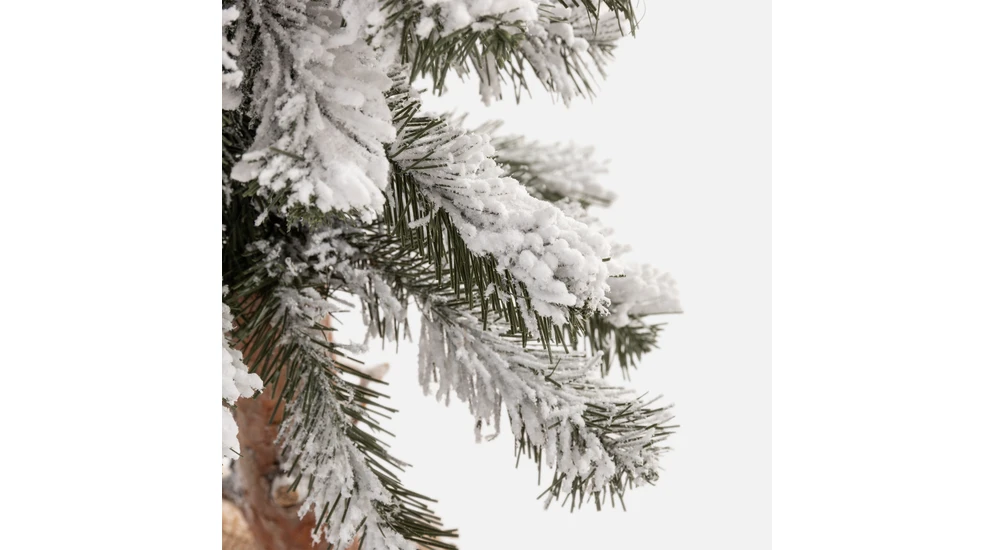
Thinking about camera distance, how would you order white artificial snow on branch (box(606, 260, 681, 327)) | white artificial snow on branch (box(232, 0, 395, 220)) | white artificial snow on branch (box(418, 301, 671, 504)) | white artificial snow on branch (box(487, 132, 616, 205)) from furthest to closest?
white artificial snow on branch (box(487, 132, 616, 205)), white artificial snow on branch (box(606, 260, 681, 327)), white artificial snow on branch (box(418, 301, 671, 504)), white artificial snow on branch (box(232, 0, 395, 220))

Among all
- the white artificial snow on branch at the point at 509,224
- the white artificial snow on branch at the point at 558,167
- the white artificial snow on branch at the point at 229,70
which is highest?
the white artificial snow on branch at the point at 558,167

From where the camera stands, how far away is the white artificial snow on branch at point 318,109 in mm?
331

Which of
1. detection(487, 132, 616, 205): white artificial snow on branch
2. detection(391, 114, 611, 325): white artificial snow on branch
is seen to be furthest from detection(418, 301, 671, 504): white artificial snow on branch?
detection(487, 132, 616, 205): white artificial snow on branch

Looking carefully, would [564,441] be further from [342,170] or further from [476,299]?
[342,170]

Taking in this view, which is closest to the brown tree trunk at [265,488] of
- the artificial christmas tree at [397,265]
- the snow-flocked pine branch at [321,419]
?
the artificial christmas tree at [397,265]

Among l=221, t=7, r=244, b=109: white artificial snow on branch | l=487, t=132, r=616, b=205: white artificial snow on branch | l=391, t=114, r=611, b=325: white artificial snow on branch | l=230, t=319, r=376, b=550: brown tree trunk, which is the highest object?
l=487, t=132, r=616, b=205: white artificial snow on branch

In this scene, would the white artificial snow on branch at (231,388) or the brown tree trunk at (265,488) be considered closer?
the white artificial snow on branch at (231,388)

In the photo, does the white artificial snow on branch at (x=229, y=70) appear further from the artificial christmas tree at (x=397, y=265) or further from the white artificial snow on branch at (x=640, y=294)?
the white artificial snow on branch at (x=640, y=294)

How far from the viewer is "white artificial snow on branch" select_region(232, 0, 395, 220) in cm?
33

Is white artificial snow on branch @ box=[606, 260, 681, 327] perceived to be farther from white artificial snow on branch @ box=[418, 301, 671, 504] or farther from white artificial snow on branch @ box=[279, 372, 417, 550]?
white artificial snow on branch @ box=[279, 372, 417, 550]

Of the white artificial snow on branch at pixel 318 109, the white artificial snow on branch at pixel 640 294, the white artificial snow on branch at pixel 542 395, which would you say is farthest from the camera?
the white artificial snow on branch at pixel 640 294

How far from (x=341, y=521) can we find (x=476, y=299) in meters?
0.16

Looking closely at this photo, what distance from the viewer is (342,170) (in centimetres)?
33

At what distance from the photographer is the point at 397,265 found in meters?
0.53
